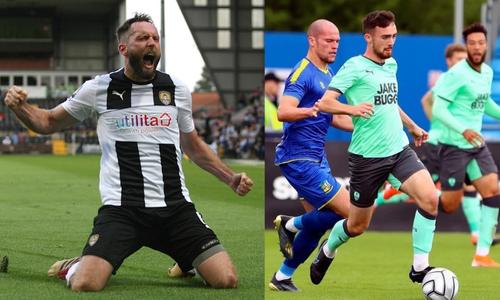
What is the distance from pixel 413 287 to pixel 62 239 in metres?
2.74

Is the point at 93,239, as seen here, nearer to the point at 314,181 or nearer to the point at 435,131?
the point at 314,181

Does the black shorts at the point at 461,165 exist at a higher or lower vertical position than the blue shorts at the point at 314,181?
lower

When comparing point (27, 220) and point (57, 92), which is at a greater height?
point (57, 92)

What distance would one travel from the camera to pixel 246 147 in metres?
10.2

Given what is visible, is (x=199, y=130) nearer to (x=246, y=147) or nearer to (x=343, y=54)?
(x=246, y=147)

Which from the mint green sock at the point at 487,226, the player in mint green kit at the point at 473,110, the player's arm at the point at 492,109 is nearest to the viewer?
the mint green sock at the point at 487,226

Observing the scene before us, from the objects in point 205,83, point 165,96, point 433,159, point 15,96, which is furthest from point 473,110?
point 15,96

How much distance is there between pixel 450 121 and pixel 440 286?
13.0 ft

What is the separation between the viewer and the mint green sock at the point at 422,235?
906cm

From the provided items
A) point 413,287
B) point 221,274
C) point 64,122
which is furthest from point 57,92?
point 413,287

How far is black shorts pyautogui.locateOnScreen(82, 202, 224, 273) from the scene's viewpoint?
8.12m

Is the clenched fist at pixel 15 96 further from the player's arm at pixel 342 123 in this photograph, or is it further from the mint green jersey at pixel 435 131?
the mint green jersey at pixel 435 131

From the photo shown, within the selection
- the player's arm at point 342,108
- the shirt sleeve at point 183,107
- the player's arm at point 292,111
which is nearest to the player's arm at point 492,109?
the player's arm at point 292,111

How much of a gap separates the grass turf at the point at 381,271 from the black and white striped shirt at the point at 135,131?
4.35 feet
